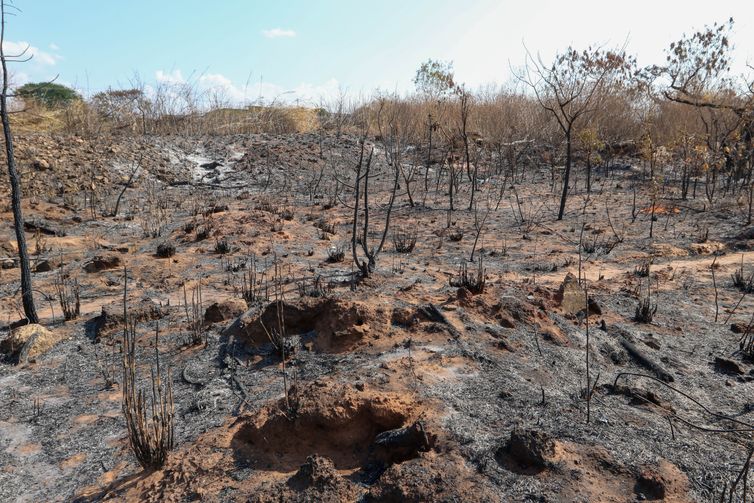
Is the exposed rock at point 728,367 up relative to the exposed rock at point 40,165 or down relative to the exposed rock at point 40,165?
down

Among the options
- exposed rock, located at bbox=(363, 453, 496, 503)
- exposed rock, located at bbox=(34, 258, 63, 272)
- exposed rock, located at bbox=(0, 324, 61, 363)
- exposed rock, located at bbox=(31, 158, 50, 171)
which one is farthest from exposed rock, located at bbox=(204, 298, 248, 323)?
exposed rock, located at bbox=(31, 158, 50, 171)

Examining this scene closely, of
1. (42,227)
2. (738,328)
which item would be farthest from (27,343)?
(738,328)

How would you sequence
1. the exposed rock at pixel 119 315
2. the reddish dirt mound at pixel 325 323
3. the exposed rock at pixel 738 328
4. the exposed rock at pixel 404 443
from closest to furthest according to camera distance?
the exposed rock at pixel 404 443, the reddish dirt mound at pixel 325 323, the exposed rock at pixel 119 315, the exposed rock at pixel 738 328

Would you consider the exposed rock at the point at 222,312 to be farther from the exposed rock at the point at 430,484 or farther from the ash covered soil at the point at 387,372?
the exposed rock at the point at 430,484

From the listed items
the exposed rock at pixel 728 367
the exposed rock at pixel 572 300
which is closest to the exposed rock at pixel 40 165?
the exposed rock at pixel 572 300

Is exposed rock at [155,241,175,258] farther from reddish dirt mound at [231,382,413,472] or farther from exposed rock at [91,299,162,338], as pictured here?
reddish dirt mound at [231,382,413,472]

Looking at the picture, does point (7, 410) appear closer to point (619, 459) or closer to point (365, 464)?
point (365, 464)

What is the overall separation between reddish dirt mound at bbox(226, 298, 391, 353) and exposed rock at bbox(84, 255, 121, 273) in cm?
289

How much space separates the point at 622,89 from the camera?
47.7 feet

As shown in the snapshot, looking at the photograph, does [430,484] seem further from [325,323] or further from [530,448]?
[325,323]

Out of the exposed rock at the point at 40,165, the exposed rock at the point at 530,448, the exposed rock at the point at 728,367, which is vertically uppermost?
the exposed rock at the point at 40,165

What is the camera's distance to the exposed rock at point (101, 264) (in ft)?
19.4

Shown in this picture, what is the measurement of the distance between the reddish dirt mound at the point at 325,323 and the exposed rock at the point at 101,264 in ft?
9.49

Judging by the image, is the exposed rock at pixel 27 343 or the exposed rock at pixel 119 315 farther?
the exposed rock at pixel 119 315
